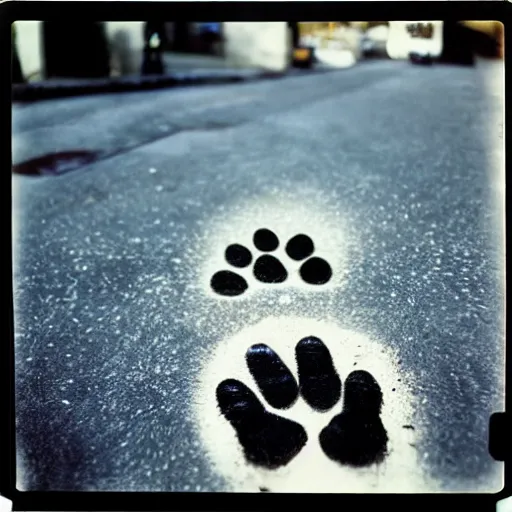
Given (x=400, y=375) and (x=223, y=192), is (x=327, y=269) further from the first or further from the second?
(x=223, y=192)

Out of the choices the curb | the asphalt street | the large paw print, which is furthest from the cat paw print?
the curb

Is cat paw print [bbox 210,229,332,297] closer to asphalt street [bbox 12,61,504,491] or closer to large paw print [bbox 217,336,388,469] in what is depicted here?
asphalt street [bbox 12,61,504,491]

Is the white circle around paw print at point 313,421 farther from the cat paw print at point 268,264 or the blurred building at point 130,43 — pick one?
the blurred building at point 130,43

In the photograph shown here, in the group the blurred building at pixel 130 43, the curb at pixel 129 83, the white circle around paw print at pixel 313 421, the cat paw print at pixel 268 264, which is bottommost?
the white circle around paw print at pixel 313 421

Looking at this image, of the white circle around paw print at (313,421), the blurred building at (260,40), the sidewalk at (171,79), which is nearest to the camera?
the white circle around paw print at (313,421)

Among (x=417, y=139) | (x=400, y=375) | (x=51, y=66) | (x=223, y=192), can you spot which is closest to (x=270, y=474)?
(x=400, y=375)

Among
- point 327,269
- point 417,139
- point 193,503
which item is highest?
point 417,139

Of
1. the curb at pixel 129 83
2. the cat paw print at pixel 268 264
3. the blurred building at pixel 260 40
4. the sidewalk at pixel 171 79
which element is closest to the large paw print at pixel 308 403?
the cat paw print at pixel 268 264
